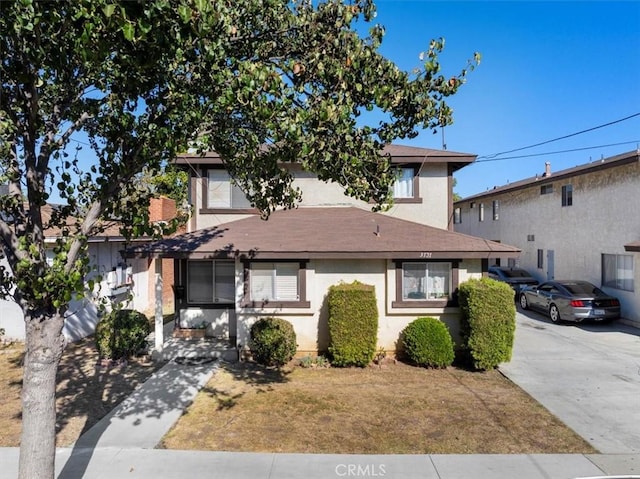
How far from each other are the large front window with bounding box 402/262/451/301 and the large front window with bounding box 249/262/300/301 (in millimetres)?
2949

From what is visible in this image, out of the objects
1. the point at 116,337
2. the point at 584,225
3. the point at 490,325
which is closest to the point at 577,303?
the point at 584,225

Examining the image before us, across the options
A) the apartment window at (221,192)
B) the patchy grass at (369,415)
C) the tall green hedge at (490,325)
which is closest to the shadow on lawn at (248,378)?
the patchy grass at (369,415)

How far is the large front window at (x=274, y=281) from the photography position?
10.6 m

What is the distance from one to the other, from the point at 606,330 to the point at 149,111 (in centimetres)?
1613

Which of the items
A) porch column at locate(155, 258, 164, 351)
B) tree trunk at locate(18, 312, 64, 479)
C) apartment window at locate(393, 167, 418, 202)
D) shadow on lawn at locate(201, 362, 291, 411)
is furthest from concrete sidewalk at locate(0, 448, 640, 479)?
apartment window at locate(393, 167, 418, 202)

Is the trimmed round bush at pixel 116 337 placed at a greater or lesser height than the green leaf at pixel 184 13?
lesser

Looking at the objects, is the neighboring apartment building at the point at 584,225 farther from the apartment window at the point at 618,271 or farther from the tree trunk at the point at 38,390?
the tree trunk at the point at 38,390

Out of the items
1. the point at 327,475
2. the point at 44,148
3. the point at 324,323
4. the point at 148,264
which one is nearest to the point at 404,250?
the point at 324,323

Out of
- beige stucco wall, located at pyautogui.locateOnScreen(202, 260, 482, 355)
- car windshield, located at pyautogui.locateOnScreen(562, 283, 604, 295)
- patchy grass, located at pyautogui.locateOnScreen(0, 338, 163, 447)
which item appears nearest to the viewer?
patchy grass, located at pyautogui.locateOnScreen(0, 338, 163, 447)

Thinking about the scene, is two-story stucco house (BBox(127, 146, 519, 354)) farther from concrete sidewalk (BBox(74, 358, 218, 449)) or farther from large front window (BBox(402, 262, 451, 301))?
concrete sidewalk (BBox(74, 358, 218, 449))

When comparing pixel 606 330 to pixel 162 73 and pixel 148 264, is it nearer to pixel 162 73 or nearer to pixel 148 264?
pixel 162 73

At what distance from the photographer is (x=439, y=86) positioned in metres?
5.62

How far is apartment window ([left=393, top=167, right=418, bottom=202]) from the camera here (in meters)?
12.8

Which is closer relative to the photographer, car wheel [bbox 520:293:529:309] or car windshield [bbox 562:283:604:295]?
car windshield [bbox 562:283:604:295]
